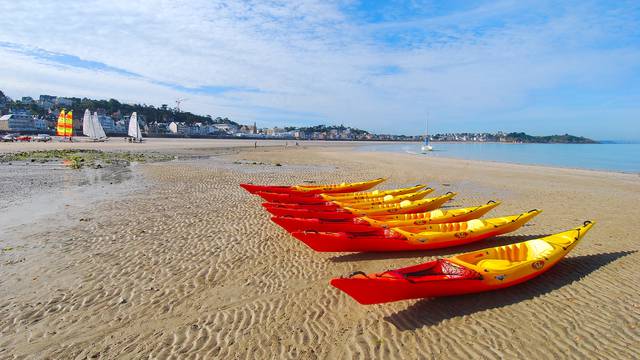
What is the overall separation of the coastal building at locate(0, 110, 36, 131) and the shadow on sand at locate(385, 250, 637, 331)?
120 m

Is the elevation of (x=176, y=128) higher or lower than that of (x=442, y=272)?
higher

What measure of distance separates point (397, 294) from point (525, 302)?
232cm

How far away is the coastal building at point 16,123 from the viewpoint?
93375 mm

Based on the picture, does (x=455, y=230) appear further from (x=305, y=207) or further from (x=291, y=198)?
(x=291, y=198)

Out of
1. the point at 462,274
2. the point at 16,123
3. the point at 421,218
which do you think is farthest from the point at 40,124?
the point at 462,274

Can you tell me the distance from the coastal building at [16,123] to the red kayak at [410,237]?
4635 inches

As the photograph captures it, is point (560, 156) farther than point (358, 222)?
Answer: Yes

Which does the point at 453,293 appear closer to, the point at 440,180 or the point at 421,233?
the point at 421,233

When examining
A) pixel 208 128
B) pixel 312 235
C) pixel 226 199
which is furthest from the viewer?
pixel 208 128

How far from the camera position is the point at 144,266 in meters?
7.31

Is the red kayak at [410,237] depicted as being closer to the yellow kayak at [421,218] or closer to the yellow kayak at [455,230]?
the yellow kayak at [455,230]

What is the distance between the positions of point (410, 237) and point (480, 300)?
225cm

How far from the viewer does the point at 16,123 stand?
96.2 m

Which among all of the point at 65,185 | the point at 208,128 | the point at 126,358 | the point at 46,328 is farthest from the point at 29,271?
the point at 208,128
